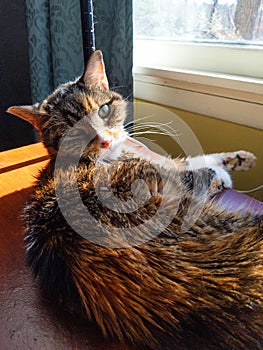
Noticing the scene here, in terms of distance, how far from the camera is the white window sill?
846 mm

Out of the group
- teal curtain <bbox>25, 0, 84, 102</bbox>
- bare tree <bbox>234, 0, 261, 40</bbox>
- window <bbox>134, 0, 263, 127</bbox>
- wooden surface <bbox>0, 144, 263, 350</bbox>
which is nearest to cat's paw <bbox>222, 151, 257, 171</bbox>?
window <bbox>134, 0, 263, 127</bbox>

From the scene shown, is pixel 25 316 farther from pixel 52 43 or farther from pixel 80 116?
pixel 52 43

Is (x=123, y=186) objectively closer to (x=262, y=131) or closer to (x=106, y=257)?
(x=106, y=257)

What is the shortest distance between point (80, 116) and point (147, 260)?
1.52ft

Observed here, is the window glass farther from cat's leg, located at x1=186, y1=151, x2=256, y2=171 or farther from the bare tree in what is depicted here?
cat's leg, located at x1=186, y1=151, x2=256, y2=171

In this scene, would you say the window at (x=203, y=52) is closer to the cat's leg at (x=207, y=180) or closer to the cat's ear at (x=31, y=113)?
the cat's leg at (x=207, y=180)

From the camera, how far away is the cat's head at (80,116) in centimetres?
72

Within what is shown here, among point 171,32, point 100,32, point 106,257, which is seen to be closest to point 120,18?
point 100,32

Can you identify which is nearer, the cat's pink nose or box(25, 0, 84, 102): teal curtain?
the cat's pink nose

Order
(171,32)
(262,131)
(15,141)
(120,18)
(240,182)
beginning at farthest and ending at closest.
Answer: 1. (15,141)
2. (171,32)
3. (120,18)
4. (240,182)
5. (262,131)

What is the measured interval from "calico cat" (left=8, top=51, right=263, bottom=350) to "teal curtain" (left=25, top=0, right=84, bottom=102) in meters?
0.70

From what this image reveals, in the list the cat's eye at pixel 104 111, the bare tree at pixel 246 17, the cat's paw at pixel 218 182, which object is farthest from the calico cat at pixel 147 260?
the bare tree at pixel 246 17

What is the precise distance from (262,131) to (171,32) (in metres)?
0.59

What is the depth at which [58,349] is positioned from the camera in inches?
13.6
